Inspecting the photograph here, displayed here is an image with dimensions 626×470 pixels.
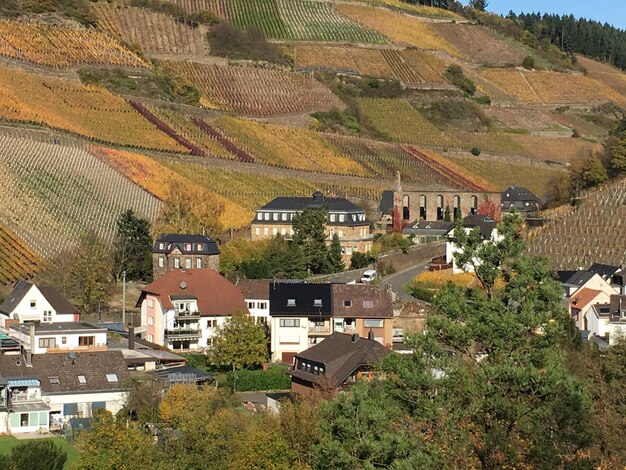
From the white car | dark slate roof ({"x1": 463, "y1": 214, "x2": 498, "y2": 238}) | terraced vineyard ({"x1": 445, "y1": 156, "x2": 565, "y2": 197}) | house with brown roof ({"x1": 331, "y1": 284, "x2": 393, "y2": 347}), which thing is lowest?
house with brown roof ({"x1": 331, "y1": 284, "x2": 393, "y2": 347})

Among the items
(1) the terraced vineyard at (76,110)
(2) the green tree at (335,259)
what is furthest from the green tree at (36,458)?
(1) the terraced vineyard at (76,110)

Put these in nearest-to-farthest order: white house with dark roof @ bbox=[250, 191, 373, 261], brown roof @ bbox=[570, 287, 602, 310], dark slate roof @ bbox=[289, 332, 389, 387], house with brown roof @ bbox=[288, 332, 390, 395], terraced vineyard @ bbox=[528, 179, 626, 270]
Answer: house with brown roof @ bbox=[288, 332, 390, 395] → dark slate roof @ bbox=[289, 332, 389, 387] → brown roof @ bbox=[570, 287, 602, 310] → terraced vineyard @ bbox=[528, 179, 626, 270] → white house with dark roof @ bbox=[250, 191, 373, 261]

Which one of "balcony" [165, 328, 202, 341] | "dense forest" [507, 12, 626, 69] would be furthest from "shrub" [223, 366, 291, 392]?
"dense forest" [507, 12, 626, 69]

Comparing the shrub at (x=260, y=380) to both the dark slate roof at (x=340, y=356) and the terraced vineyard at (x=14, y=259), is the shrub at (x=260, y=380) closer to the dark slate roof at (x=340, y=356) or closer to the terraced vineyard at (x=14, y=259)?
the dark slate roof at (x=340, y=356)

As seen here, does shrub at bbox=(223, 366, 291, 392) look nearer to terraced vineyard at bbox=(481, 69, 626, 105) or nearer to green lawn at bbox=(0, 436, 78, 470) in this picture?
green lawn at bbox=(0, 436, 78, 470)

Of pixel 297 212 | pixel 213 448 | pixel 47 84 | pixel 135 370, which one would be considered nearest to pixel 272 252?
pixel 297 212

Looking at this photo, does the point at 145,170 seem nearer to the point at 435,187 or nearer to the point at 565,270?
the point at 435,187
